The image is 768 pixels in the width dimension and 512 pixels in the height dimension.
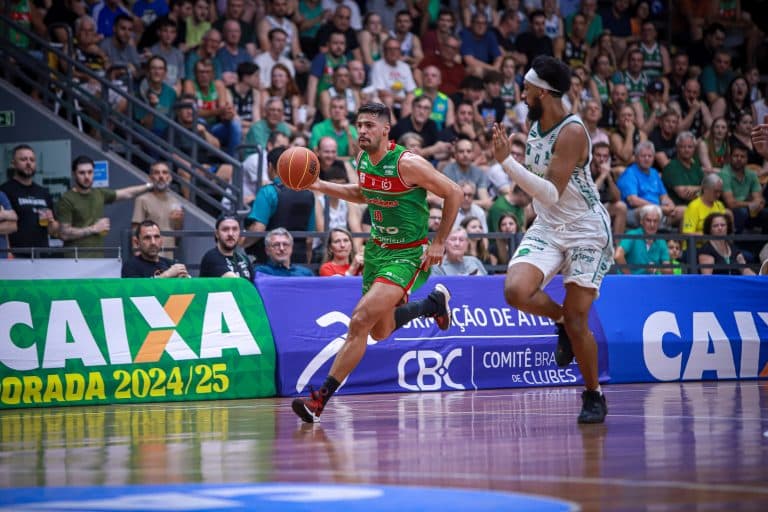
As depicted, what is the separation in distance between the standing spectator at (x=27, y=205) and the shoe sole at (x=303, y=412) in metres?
6.19

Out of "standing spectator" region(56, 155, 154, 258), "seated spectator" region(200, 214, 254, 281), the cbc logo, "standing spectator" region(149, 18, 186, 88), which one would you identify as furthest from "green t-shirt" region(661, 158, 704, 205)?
"standing spectator" region(56, 155, 154, 258)

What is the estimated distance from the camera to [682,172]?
760 inches

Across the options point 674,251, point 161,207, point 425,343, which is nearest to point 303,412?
point 425,343

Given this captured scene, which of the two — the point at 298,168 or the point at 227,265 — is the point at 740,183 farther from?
the point at 298,168

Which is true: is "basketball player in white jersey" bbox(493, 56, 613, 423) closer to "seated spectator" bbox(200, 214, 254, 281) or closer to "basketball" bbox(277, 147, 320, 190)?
"basketball" bbox(277, 147, 320, 190)

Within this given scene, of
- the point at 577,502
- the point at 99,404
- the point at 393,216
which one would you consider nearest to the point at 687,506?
the point at 577,502

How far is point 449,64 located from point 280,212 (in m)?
6.16

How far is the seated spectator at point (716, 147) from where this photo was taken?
19.9 metres

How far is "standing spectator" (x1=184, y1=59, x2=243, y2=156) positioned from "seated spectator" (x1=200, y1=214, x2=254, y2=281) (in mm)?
3435

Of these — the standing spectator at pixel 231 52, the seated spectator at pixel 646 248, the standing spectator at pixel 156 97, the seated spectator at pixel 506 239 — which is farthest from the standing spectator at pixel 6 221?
the seated spectator at pixel 646 248

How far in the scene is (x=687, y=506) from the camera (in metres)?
4.73

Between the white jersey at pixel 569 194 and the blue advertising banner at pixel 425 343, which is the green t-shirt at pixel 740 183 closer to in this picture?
the blue advertising banner at pixel 425 343

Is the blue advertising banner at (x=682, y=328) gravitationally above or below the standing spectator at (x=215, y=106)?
below

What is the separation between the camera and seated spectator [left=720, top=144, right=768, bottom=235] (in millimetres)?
19000
